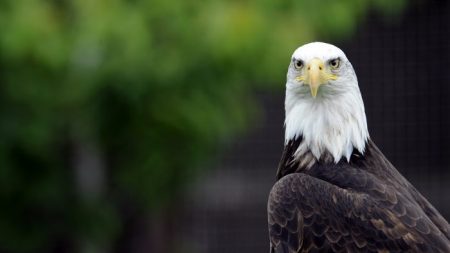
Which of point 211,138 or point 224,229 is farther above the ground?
point 211,138

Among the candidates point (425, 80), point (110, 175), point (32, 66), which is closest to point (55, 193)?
point (110, 175)

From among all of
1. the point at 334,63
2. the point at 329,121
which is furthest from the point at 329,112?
the point at 334,63

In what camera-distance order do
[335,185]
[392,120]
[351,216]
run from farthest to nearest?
[392,120]
[335,185]
[351,216]

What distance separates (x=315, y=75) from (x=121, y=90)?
2.13 meters

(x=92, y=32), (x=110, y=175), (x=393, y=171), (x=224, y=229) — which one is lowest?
(x=224, y=229)

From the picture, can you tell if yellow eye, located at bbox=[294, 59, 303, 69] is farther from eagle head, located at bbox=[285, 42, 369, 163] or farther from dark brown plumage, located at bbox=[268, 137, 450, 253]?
dark brown plumage, located at bbox=[268, 137, 450, 253]

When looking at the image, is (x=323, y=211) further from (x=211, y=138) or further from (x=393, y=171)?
(x=211, y=138)

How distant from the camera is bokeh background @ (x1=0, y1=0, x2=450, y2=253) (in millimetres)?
6566

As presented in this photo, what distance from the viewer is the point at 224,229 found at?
925 cm

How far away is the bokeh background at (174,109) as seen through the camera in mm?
6566

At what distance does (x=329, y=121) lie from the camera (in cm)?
496

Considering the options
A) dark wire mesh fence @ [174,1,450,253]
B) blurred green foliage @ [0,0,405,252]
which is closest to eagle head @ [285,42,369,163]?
blurred green foliage @ [0,0,405,252]

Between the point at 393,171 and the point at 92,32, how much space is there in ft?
6.42

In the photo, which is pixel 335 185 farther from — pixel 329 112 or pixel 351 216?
pixel 329 112
